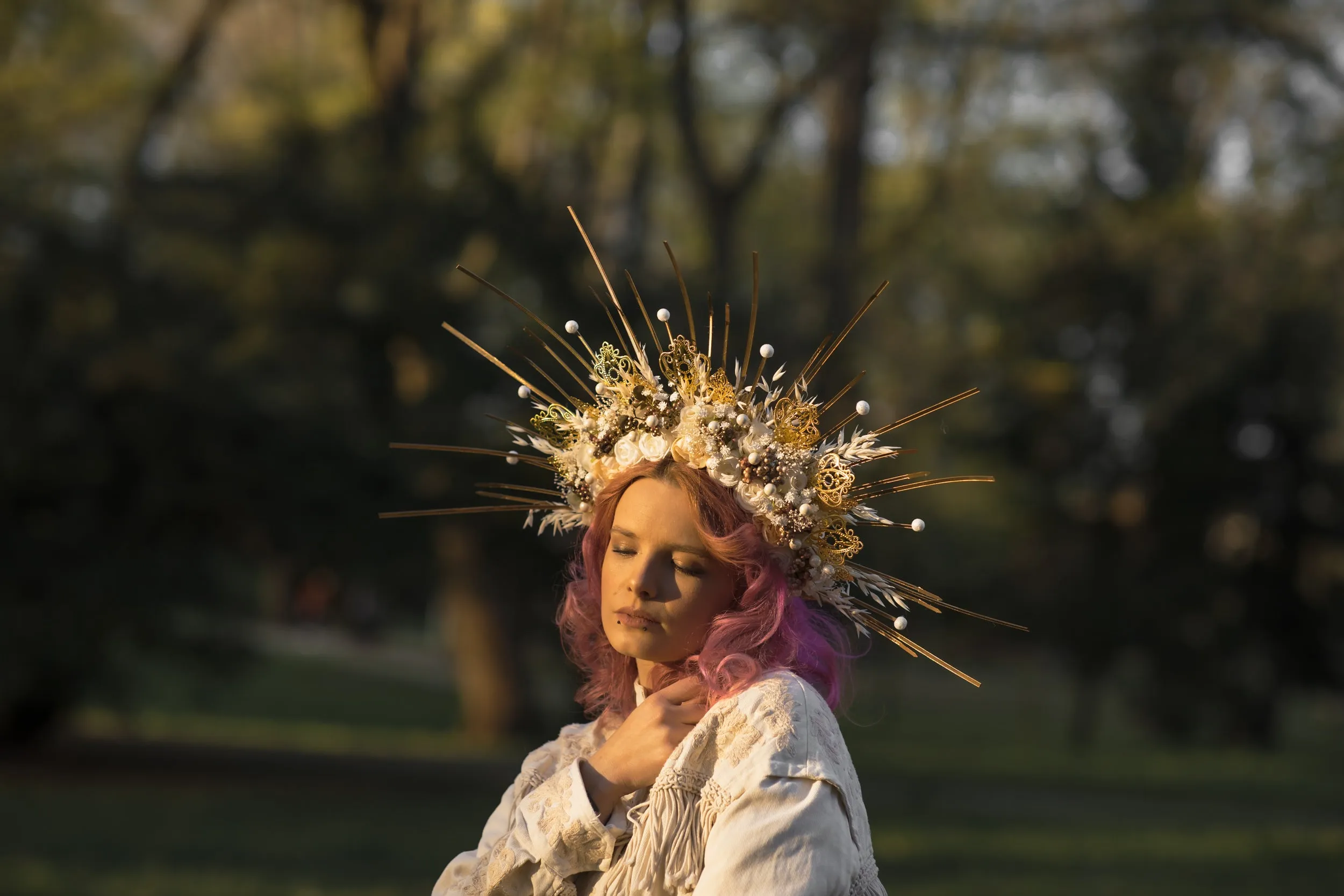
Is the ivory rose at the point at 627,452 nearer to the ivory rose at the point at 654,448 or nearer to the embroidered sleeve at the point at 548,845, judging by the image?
the ivory rose at the point at 654,448

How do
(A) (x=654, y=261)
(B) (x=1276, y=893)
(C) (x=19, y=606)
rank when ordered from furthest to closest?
1. (A) (x=654, y=261)
2. (C) (x=19, y=606)
3. (B) (x=1276, y=893)

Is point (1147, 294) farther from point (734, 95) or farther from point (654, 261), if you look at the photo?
point (654, 261)

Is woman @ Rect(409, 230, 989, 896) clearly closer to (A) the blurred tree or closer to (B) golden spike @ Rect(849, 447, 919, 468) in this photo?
(B) golden spike @ Rect(849, 447, 919, 468)

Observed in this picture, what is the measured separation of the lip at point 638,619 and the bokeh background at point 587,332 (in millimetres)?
6799

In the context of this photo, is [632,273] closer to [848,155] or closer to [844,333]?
[848,155]

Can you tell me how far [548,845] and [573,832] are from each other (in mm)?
56

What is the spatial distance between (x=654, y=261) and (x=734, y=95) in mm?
4604

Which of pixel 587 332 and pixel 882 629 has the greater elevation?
pixel 587 332

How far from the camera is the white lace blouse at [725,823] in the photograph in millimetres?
2270

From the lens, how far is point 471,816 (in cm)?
1202

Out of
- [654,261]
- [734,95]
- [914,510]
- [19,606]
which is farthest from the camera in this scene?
[734,95]

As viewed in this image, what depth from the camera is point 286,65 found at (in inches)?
679

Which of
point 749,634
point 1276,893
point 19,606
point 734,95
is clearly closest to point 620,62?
point 734,95

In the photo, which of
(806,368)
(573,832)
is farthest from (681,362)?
(573,832)
